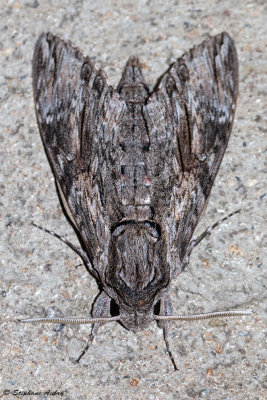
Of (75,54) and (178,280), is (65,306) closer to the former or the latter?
(178,280)

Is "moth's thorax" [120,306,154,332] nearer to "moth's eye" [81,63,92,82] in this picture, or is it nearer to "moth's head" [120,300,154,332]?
"moth's head" [120,300,154,332]

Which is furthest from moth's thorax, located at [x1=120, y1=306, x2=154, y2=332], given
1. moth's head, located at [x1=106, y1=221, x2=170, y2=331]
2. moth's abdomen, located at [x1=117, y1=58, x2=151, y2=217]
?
moth's abdomen, located at [x1=117, y1=58, x2=151, y2=217]

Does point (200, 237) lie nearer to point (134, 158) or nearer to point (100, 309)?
point (134, 158)

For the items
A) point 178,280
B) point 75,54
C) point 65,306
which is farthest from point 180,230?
point 75,54

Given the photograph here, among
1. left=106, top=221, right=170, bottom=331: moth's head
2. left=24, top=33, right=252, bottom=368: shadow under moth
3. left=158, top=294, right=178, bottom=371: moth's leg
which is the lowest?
left=158, top=294, right=178, bottom=371: moth's leg

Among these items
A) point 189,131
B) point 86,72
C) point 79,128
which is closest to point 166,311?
point 189,131

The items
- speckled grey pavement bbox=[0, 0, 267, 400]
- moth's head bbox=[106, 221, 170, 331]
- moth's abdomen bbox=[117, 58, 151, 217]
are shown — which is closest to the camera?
moth's head bbox=[106, 221, 170, 331]
